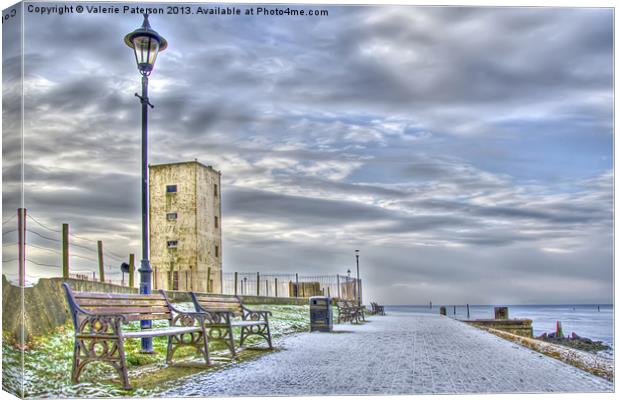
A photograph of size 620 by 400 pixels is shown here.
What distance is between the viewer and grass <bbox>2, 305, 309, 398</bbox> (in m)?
7.39

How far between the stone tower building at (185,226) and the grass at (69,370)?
24934 mm

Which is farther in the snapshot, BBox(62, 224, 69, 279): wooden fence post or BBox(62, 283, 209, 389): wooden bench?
BBox(62, 224, 69, 279): wooden fence post

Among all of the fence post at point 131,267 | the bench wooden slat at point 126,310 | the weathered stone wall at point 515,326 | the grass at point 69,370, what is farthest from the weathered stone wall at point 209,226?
the bench wooden slat at point 126,310

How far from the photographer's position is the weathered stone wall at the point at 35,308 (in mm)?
8109

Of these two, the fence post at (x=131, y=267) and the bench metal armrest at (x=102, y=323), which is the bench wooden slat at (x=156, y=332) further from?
the fence post at (x=131, y=267)

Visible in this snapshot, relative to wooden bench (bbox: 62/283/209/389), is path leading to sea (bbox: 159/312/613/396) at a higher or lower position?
lower

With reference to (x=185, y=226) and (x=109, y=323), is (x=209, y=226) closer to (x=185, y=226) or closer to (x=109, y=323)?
(x=185, y=226)

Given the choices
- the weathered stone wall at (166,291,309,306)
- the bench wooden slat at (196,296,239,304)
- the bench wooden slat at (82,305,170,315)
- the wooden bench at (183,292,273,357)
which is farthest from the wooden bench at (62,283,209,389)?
the weathered stone wall at (166,291,309,306)

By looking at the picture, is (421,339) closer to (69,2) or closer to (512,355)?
(512,355)

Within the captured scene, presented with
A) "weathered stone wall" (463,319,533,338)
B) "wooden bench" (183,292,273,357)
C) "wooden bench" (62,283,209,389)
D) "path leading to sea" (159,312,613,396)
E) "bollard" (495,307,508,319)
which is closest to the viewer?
"wooden bench" (62,283,209,389)

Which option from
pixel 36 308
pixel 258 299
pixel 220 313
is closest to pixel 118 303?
pixel 220 313

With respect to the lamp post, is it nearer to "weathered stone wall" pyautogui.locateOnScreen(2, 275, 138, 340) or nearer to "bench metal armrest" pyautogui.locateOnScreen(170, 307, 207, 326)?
"bench metal armrest" pyautogui.locateOnScreen(170, 307, 207, 326)

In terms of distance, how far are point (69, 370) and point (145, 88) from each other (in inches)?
150

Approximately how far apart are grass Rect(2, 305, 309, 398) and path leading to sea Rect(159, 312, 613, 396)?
17.8 inches
